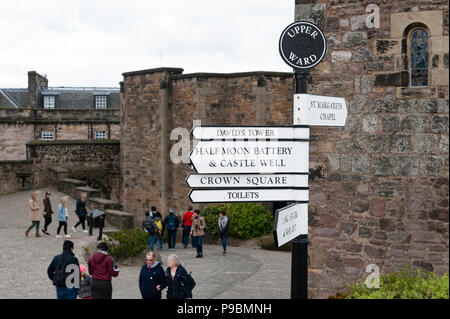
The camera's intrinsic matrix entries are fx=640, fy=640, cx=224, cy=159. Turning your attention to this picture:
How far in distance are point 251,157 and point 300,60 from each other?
3.68ft

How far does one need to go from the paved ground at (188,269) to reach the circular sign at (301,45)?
7146 millimetres

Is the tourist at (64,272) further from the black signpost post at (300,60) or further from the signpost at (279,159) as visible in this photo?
the black signpost post at (300,60)

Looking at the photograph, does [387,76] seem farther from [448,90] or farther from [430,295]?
[430,295]

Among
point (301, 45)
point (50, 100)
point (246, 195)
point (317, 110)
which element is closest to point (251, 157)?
point (246, 195)

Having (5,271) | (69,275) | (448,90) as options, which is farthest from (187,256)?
(448,90)

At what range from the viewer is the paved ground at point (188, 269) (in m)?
13.0

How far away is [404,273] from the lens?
847cm

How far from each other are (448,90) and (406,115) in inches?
24.7

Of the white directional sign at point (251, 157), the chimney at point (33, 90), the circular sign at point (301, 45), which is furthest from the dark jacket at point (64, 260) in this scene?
the chimney at point (33, 90)

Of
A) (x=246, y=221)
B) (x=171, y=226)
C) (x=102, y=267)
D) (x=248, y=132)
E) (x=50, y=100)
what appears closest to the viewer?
(x=248, y=132)

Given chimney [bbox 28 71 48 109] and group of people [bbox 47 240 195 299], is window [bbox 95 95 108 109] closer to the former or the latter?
chimney [bbox 28 71 48 109]

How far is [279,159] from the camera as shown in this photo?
20.3ft

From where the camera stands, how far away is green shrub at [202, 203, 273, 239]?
22188 millimetres

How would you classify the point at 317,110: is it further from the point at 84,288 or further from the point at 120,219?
the point at 120,219
